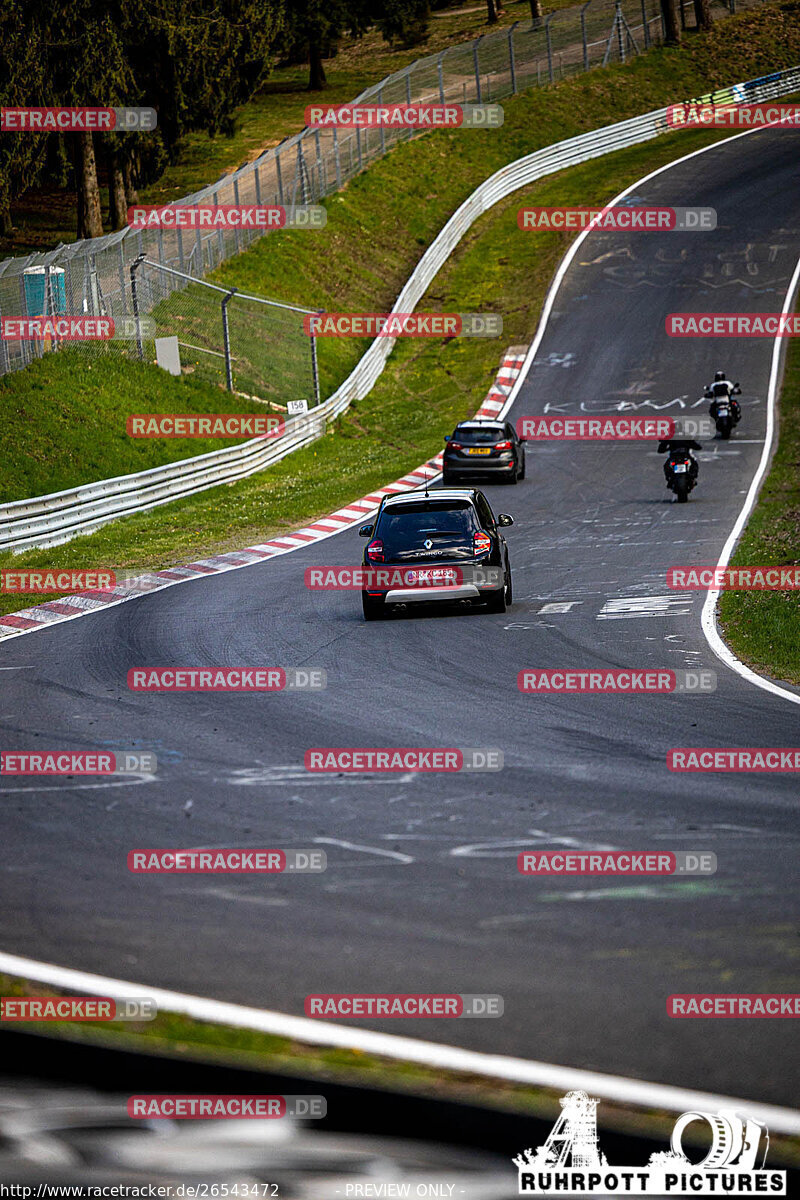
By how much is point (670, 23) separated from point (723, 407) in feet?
146

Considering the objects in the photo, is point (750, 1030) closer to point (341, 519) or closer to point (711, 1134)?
point (711, 1134)

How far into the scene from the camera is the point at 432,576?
54.3 ft

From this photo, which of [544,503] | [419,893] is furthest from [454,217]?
[419,893]

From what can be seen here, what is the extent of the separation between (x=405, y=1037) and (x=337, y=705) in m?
6.49

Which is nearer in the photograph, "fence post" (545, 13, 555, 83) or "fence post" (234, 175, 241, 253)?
"fence post" (234, 175, 241, 253)

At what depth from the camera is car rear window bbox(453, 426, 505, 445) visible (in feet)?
98.1
